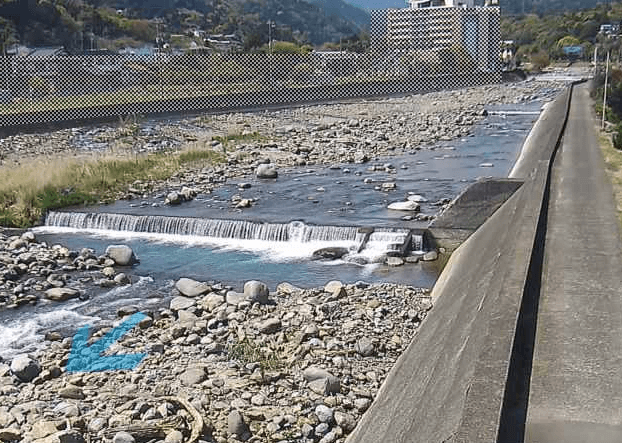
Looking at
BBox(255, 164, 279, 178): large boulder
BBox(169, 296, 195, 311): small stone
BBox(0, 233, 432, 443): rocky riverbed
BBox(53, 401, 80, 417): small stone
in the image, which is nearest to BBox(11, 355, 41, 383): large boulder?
BBox(0, 233, 432, 443): rocky riverbed

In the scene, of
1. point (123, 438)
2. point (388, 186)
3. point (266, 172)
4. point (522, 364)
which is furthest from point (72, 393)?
point (266, 172)

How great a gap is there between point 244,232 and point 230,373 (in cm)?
680

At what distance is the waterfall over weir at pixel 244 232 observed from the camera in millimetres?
12398

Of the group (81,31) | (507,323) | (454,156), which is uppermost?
(81,31)

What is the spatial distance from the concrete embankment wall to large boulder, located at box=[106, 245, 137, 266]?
5.57m

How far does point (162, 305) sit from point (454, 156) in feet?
48.1

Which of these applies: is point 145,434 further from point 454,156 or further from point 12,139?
point 12,139

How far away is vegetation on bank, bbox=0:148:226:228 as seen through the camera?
1562 centimetres

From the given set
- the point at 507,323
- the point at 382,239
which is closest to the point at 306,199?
the point at 382,239

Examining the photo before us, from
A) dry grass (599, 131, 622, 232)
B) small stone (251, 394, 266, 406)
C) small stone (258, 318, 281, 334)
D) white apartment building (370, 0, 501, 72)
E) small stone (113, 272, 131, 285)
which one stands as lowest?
small stone (113, 272, 131, 285)

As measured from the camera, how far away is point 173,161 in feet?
68.6

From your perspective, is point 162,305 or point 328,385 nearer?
point 328,385

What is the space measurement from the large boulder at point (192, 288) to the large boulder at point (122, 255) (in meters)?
2.01

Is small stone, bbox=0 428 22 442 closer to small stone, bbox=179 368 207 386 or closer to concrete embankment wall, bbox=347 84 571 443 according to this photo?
small stone, bbox=179 368 207 386
